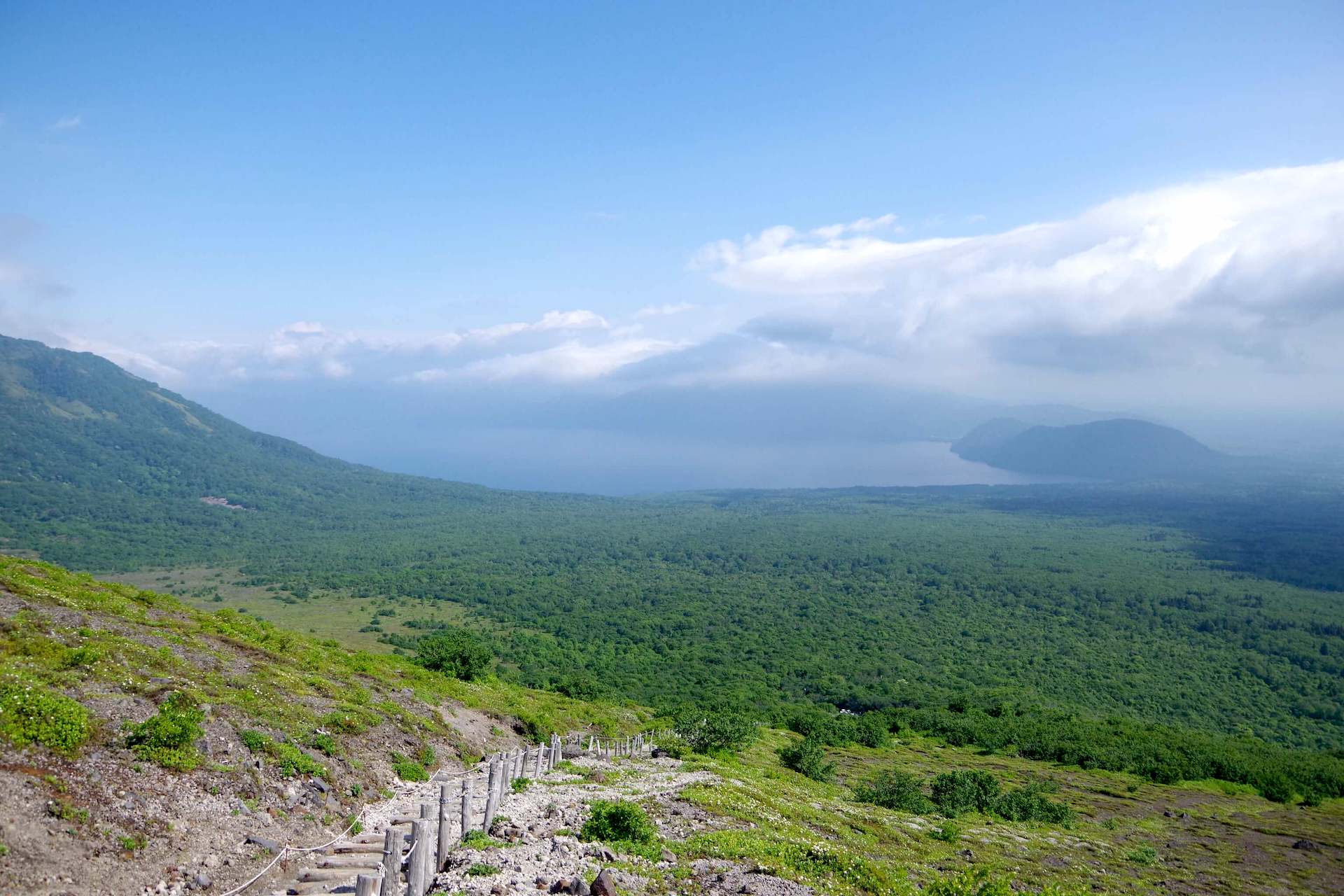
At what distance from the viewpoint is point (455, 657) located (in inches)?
1548

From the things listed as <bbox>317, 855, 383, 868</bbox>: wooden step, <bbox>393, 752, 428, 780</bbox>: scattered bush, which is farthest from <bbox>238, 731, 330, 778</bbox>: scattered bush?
<bbox>317, 855, 383, 868</bbox>: wooden step

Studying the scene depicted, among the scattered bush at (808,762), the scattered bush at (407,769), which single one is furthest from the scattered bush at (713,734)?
the scattered bush at (407,769)

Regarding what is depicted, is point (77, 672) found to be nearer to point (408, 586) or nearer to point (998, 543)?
point (408, 586)

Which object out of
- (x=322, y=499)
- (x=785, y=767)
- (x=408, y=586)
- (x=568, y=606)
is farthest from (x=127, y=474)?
(x=785, y=767)

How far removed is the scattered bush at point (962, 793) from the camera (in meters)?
28.8

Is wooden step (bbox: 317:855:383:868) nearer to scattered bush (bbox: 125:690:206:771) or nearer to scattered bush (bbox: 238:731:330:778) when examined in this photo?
scattered bush (bbox: 238:731:330:778)

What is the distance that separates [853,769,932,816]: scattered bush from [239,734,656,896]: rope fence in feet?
57.1

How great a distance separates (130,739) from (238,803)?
2.48 metres

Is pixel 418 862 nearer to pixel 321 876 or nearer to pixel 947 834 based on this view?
pixel 321 876

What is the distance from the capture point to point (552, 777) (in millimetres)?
20281

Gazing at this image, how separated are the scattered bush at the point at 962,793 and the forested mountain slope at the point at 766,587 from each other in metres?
31.0

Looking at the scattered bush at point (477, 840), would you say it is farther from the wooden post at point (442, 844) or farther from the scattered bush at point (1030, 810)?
the scattered bush at point (1030, 810)

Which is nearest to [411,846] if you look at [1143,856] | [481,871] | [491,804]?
[481,871]

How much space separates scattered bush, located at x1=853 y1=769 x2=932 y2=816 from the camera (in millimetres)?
27922
